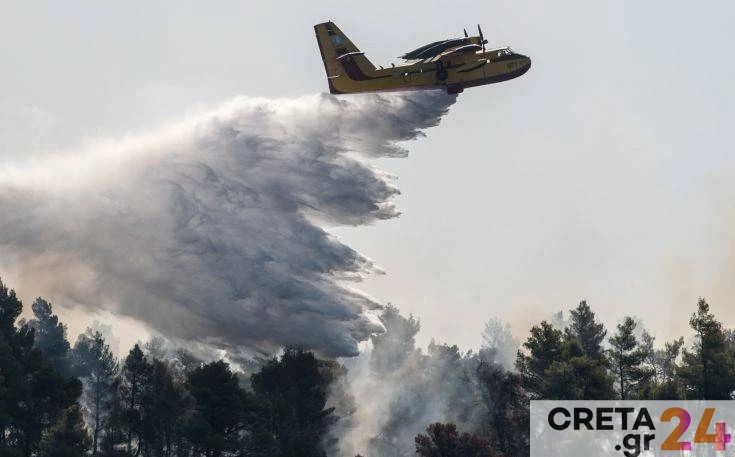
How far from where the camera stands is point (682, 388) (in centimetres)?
7475

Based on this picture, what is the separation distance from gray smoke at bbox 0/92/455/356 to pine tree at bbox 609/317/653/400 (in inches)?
787

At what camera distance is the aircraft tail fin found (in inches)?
2840

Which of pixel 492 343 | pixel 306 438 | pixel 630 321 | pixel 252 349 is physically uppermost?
pixel 492 343

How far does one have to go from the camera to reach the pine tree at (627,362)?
79625 mm

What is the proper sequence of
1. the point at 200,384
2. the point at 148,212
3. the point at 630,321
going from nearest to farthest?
the point at 200,384
the point at 148,212
the point at 630,321

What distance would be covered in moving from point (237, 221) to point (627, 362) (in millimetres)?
27159

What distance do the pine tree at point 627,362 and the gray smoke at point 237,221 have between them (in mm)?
20002

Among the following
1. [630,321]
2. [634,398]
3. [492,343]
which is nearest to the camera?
[634,398]

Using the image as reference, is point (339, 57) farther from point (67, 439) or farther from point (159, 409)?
point (67, 439)

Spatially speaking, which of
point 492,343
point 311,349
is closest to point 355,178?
point 311,349

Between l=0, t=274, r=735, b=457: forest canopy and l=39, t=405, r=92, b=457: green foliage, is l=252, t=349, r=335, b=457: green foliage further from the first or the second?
l=39, t=405, r=92, b=457: green foliage

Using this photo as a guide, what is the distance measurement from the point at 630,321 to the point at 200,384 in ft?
100

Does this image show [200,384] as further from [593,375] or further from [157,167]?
[593,375]

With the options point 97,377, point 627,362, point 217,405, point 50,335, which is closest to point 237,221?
point 217,405
